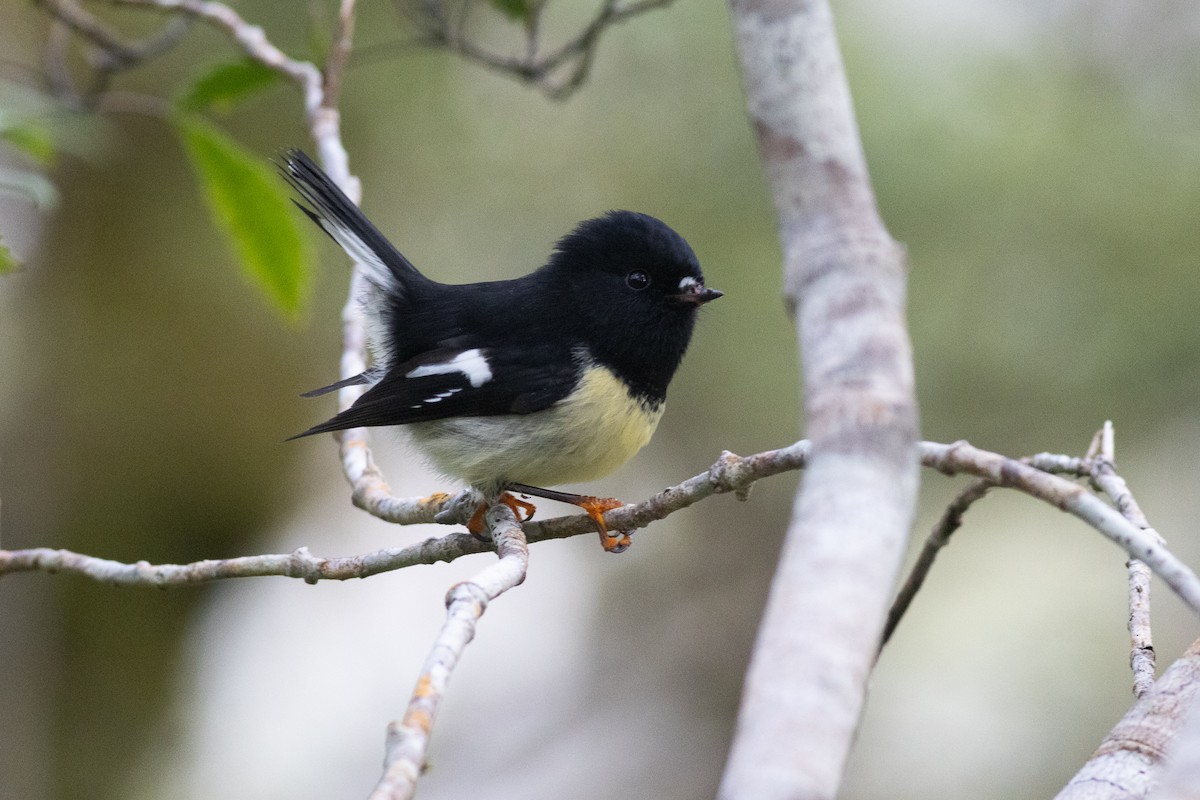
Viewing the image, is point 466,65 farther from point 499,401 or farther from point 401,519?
point 401,519

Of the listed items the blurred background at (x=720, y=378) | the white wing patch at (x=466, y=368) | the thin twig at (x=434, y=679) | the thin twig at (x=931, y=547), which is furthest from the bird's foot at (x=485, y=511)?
the blurred background at (x=720, y=378)

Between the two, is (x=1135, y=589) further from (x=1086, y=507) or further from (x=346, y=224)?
(x=346, y=224)

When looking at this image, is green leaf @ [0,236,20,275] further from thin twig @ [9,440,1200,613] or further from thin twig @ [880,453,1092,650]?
thin twig @ [880,453,1092,650]

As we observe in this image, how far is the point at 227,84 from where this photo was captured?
3443 millimetres

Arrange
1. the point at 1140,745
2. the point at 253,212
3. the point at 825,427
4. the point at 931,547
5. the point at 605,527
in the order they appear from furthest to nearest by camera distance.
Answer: the point at 253,212 → the point at 605,527 → the point at 931,547 → the point at 1140,745 → the point at 825,427

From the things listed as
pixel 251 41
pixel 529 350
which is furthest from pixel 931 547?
pixel 251 41

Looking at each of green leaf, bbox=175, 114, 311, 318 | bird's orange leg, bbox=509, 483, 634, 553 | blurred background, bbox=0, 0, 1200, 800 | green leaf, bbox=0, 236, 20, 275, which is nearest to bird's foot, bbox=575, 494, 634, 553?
bird's orange leg, bbox=509, 483, 634, 553

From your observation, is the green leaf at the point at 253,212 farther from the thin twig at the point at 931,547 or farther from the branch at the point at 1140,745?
the branch at the point at 1140,745

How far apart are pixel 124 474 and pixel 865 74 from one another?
15.6 feet

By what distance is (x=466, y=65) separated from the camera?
6938 millimetres

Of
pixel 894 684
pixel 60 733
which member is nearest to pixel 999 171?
pixel 894 684

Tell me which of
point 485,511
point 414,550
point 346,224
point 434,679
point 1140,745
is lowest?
point 434,679

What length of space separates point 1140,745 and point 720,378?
523 cm

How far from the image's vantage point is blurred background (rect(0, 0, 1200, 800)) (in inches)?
248
